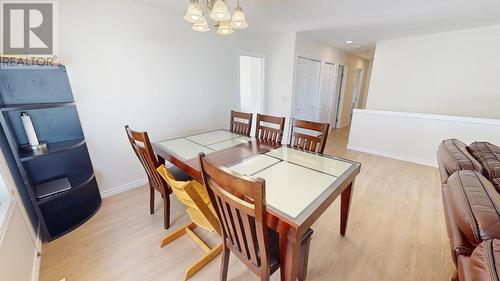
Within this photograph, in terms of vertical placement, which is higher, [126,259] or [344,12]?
[344,12]

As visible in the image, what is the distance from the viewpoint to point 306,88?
14.4ft

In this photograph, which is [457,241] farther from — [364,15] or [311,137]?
[364,15]

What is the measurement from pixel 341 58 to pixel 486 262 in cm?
553

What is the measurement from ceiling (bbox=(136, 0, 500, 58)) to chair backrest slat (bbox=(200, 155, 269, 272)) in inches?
86.7

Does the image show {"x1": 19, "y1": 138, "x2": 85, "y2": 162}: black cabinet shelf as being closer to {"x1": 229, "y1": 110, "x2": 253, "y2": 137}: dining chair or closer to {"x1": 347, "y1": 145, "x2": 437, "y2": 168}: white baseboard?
{"x1": 229, "y1": 110, "x2": 253, "y2": 137}: dining chair

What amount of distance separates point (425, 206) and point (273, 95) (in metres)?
2.95

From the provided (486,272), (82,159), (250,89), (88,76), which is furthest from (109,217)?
(250,89)

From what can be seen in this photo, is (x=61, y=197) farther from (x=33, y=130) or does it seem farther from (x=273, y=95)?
(x=273, y=95)

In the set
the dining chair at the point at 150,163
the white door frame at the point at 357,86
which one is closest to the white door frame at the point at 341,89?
the white door frame at the point at 357,86

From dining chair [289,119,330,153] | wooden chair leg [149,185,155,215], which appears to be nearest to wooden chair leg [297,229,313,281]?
dining chair [289,119,330,153]

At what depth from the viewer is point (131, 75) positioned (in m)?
2.30

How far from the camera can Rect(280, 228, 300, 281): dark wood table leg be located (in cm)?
92

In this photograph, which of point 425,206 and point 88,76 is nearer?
point 88,76

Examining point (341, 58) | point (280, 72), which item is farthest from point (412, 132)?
point (341, 58)
